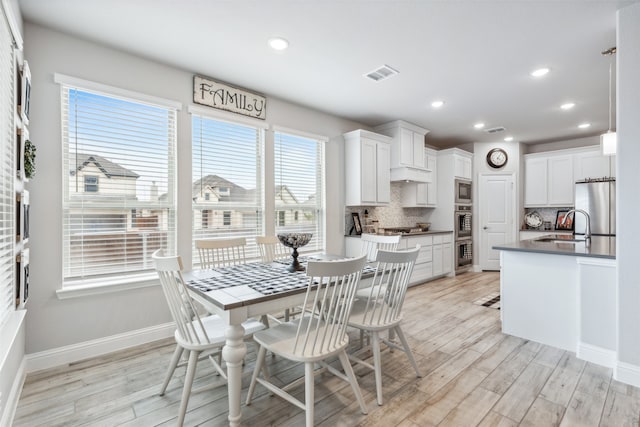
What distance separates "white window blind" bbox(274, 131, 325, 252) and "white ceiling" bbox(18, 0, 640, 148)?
588 mm

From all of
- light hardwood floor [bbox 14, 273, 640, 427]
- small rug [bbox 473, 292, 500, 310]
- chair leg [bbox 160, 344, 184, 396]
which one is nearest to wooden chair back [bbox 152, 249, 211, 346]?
chair leg [bbox 160, 344, 184, 396]

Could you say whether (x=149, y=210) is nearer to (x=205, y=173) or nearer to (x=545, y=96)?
(x=205, y=173)

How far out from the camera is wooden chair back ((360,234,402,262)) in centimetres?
306

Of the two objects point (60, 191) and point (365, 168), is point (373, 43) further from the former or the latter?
point (60, 191)

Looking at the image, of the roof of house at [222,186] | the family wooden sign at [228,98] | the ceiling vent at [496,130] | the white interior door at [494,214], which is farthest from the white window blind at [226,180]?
the white interior door at [494,214]

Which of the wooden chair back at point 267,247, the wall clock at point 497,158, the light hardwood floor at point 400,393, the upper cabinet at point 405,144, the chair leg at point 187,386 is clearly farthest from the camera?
the wall clock at point 497,158

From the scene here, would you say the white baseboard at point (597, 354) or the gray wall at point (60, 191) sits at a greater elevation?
the gray wall at point (60, 191)

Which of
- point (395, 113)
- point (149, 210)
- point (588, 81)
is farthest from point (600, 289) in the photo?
point (149, 210)

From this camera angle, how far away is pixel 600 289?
7.85 ft

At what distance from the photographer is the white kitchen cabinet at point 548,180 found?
5.87 metres

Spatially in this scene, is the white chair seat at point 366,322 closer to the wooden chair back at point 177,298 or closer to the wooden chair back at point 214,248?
the wooden chair back at point 177,298

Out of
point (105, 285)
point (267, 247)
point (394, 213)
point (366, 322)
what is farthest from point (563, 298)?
point (105, 285)

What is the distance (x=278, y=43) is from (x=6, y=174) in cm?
209

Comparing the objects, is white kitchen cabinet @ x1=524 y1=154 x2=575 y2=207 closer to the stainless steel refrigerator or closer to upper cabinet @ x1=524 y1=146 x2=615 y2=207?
upper cabinet @ x1=524 y1=146 x2=615 y2=207
